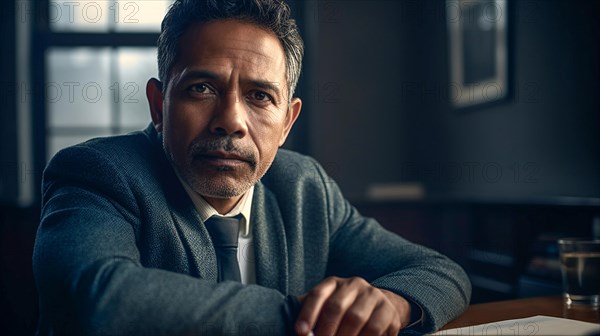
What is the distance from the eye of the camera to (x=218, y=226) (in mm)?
1332

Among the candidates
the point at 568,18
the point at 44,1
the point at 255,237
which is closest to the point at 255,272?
the point at 255,237

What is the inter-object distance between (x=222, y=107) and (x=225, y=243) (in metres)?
0.30

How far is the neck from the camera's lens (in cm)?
138

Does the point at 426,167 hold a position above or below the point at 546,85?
below

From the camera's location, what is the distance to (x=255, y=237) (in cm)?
144

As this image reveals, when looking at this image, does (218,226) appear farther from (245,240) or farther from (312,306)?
(312,306)

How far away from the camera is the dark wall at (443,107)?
8.93ft

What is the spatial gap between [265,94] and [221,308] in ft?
1.98

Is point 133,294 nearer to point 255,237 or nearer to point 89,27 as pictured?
point 255,237

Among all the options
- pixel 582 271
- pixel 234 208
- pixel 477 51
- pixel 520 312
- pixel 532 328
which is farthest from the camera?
pixel 477 51

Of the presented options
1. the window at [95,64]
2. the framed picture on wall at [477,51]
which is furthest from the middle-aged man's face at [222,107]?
the window at [95,64]

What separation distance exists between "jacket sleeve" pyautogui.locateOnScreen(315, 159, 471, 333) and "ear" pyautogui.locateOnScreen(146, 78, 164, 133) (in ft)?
1.70

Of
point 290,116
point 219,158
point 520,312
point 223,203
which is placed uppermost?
point 290,116

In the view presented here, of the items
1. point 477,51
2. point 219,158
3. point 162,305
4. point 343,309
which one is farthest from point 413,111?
point 162,305
